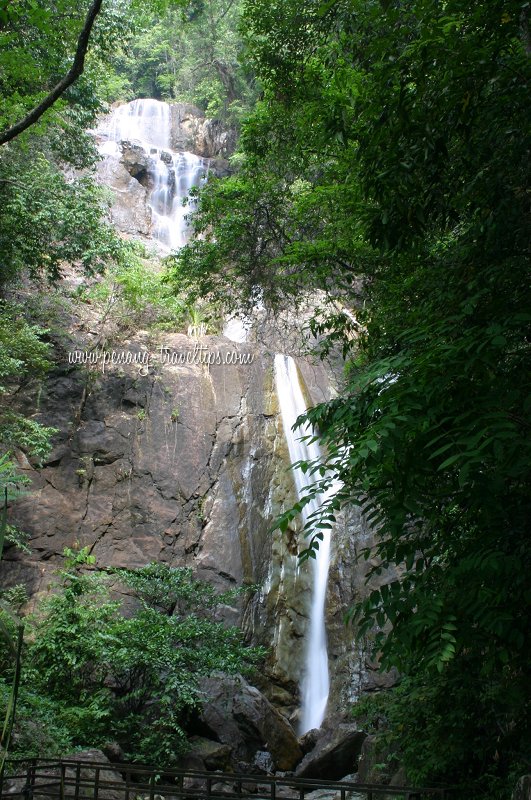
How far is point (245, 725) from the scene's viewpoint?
10.8 m

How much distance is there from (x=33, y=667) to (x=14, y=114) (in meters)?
7.74

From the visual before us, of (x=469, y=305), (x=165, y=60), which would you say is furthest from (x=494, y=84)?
(x=165, y=60)

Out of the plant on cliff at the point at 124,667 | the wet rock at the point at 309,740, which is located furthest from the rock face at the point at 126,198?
the wet rock at the point at 309,740

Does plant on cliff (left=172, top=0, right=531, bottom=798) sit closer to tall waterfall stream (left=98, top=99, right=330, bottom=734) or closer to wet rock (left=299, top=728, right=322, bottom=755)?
tall waterfall stream (left=98, top=99, right=330, bottom=734)

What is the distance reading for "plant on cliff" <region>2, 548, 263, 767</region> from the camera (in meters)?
8.76

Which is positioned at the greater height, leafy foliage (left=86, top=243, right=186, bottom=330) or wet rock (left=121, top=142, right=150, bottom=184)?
wet rock (left=121, top=142, right=150, bottom=184)

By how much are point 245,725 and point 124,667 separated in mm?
2897

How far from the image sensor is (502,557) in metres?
3.22

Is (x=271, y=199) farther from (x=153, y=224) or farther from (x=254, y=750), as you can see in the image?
(x=153, y=224)

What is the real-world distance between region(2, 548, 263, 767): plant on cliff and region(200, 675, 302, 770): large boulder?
687 millimetres

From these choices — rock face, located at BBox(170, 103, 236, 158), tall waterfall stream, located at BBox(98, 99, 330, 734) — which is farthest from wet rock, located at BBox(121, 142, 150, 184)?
rock face, located at BBox(170, 103, 236, 158)

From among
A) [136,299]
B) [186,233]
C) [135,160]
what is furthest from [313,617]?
[135,160]

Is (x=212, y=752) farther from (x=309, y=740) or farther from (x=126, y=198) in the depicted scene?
(x=126, y=198)

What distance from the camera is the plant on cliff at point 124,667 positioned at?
876 cm
